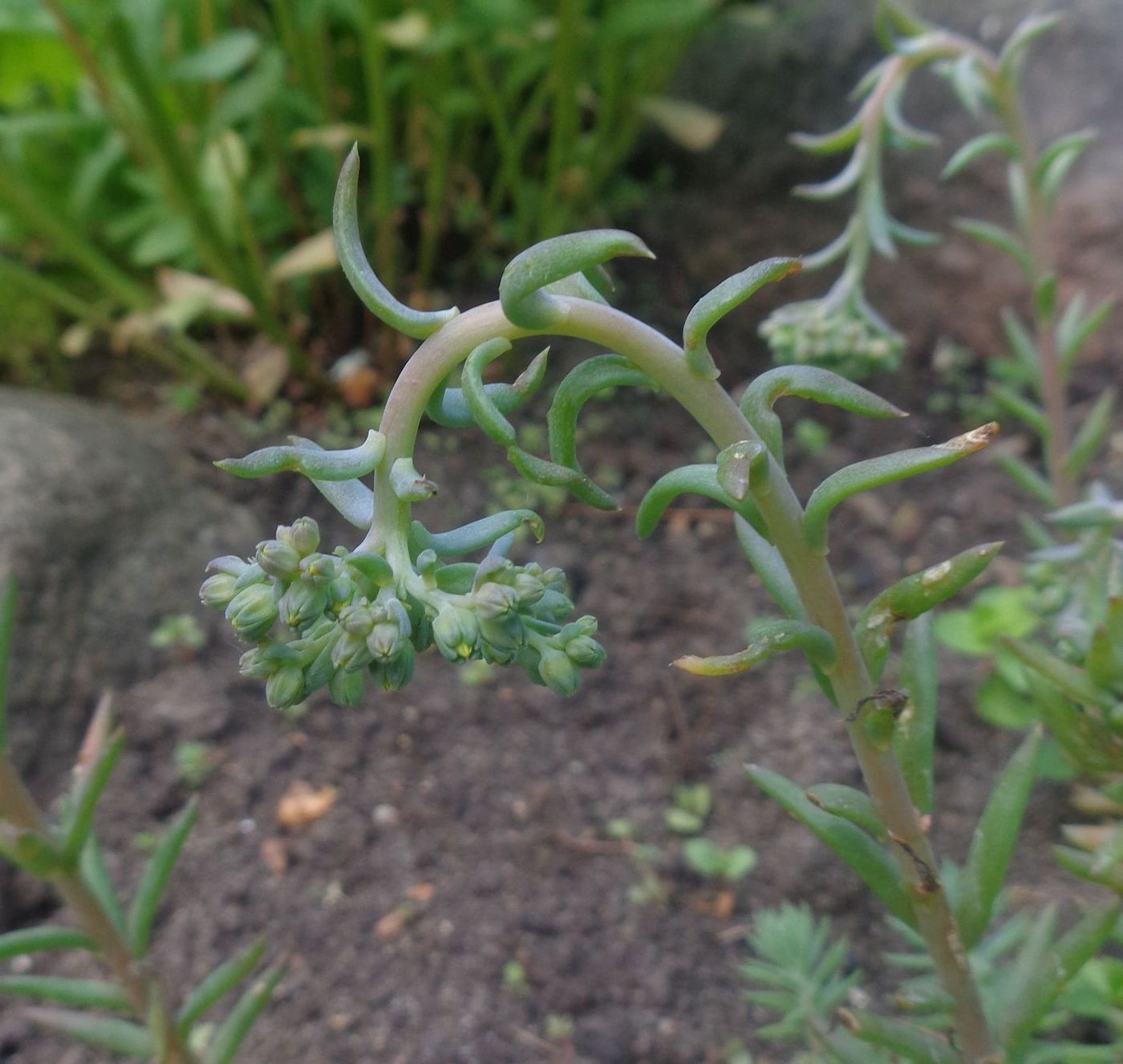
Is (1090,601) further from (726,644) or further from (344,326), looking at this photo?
(344,326)

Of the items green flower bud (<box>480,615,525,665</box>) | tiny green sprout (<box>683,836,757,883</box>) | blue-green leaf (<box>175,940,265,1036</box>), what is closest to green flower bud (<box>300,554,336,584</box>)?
green flower bud (<box>480,615,525,665</box>)

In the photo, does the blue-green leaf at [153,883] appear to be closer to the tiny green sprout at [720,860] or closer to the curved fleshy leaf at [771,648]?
the curved fleshy leaf at [771,648]

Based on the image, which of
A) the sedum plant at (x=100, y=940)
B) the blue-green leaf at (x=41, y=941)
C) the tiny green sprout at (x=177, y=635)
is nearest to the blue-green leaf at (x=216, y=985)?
the sedum plant at (x=100, y=940)

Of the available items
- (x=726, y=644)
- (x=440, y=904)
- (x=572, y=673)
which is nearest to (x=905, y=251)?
(x=726, y=644)

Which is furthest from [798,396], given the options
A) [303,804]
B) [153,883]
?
[303,804]

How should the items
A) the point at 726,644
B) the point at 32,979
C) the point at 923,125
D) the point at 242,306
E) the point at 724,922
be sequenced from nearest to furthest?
the point at 32,979, the point at 724,922, the point at 726,644, the point at 242,306, the point at 923,125

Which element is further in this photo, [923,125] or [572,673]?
[923,125]

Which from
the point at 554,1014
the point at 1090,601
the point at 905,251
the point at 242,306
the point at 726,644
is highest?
the point at 905,251

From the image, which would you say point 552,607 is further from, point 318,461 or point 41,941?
point 41,941
